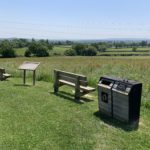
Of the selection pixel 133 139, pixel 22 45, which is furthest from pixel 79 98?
pixel 22 45

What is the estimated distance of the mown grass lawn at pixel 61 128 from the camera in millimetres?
5188

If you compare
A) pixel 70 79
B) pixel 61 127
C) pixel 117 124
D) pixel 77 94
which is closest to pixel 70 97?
pixel 77 94

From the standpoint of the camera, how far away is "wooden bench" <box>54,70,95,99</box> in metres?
8.74

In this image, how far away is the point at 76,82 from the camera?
8867 mm

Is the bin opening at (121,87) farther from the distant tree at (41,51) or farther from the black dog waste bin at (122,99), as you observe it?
the distant tree at (41,51)

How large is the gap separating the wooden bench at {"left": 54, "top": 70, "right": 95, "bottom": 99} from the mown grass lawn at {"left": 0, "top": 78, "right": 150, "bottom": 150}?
364 millimetres

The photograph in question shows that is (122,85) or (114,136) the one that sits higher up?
(122,85)

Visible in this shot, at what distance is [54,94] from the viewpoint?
31.8 feet

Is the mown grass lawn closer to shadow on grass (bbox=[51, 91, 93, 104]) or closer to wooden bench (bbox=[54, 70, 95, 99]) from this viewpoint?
shadow on grass (bbox=[51, 91, 93, 104])

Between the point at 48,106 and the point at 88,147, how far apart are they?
3.10 m

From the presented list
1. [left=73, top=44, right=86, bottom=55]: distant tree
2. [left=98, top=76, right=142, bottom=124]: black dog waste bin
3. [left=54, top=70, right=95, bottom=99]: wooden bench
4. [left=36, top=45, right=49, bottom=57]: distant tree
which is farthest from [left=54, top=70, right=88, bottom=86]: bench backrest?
[left=73, top=44, right=86, bottom=55]: distant tree

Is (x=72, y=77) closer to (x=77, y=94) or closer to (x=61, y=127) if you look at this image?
(x=77, y=94)

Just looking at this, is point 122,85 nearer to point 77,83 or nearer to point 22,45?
point 77,83

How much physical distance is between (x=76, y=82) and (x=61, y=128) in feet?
9.77
